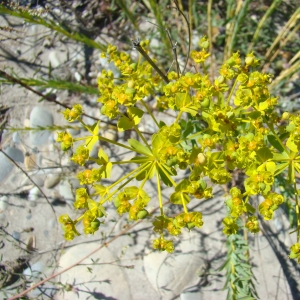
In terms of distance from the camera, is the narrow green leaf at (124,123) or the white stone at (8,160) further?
the white stone at (8,160)

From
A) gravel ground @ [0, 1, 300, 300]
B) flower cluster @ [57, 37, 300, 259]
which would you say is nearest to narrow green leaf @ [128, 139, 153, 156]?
flower cluster @ [57, 37, 300, 259]

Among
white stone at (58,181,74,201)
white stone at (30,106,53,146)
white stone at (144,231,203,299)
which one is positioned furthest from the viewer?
white stone at (30,106,53,146)

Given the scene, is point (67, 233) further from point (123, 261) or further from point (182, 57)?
point (182, 57)

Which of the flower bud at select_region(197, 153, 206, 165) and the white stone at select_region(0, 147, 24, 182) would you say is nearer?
the flower bud at select_region(197, 153, 206, 165)

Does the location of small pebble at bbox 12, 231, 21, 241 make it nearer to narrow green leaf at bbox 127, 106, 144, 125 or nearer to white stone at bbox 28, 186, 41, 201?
white stone at bbox 28, 186, 41, 201

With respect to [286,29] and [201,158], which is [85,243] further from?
[286,29]

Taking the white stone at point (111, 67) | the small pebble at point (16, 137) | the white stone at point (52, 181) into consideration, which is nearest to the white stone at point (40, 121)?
the small pebble at point (16, 137)

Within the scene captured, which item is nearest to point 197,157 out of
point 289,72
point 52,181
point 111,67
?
point 289,72

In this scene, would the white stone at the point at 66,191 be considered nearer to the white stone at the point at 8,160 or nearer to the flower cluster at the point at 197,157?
the white stone at the point at 8,160

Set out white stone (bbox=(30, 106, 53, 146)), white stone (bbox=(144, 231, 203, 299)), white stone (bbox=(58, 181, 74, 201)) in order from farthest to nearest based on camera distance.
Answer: white stone (bbox=(30, 106, 53, 146)), white stone (bbox=(58, 181, 74, 201)), white stone (bbox=(144, 231, 203, 299))
